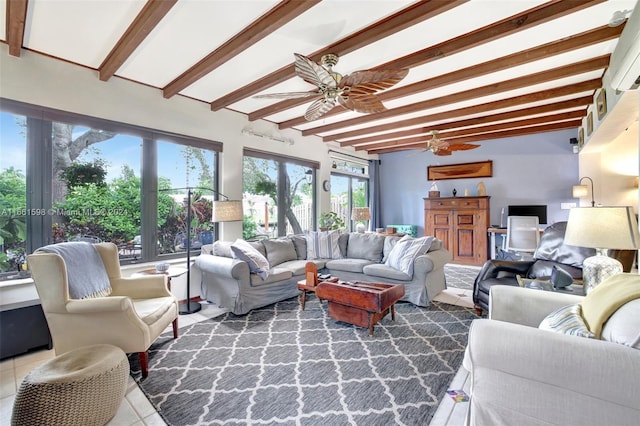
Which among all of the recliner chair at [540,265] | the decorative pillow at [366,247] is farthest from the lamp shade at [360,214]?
the recliner chair at [540,265]

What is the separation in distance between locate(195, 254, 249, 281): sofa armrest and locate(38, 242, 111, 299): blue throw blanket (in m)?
1.05

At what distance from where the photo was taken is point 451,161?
6.55 meters

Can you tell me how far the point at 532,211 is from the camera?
18.3ft

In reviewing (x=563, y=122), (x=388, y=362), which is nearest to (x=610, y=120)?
(x=563, y=122)

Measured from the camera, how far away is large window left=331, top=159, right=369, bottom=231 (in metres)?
6.57

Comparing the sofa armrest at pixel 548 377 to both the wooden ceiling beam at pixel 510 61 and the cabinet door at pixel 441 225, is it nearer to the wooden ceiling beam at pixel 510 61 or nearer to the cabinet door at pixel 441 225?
the wooden ceiling beam at pixel 510 61

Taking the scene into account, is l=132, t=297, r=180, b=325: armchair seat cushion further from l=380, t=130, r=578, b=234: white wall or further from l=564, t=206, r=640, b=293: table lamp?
l=380, t=130, r=578, b=234: white wall

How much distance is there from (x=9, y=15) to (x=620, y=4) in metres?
4.33

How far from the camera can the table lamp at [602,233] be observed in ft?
5.52

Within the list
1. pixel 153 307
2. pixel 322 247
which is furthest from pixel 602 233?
pixel 322 247

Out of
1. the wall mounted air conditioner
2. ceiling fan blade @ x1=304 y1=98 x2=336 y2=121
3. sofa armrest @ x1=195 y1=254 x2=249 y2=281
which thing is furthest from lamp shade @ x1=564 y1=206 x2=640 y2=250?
sofa armrest @ x1=195 y1=254 x2=249 y2=281

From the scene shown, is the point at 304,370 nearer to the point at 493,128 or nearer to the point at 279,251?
the point at 279,251

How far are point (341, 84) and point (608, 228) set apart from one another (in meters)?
2.07

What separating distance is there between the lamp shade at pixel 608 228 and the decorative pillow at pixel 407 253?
176 centimetres
